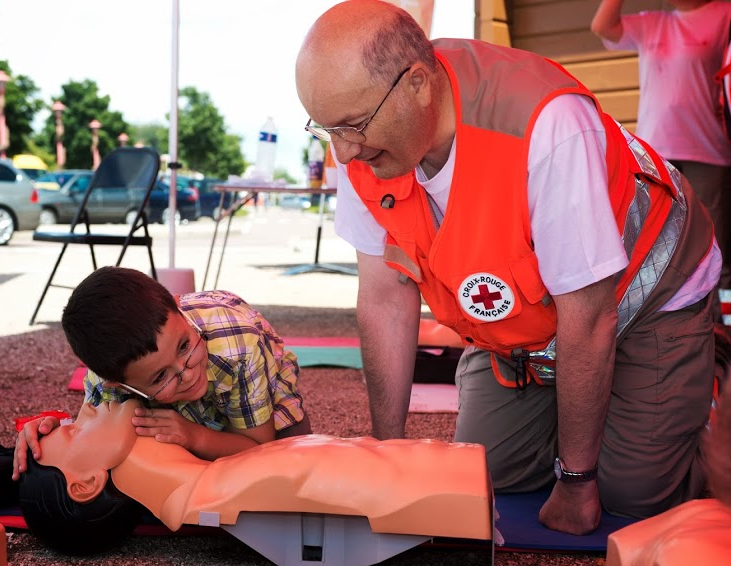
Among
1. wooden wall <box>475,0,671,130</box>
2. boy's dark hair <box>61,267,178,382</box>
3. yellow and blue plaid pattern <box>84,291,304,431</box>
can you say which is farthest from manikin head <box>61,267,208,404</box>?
wooden wall <box>475,0,671,130</box>

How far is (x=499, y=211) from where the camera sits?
183 cm

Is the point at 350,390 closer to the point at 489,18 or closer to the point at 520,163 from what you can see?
the point at 520,163

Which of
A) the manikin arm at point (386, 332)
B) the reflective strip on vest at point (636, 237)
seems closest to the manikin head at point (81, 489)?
the manikin arm at point (386, 332)

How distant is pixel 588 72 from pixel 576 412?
445cm

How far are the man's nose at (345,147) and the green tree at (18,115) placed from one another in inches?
1353

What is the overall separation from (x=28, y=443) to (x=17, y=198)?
39.3 feet

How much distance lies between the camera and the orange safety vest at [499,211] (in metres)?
1.78

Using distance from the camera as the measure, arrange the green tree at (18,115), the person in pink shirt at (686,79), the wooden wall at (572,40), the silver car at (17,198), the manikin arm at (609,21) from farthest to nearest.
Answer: the green tree at (18,115) < the silver car at (17,198) < the wooden wall at (572,40) < the person in pink shirt at (686,79) < the manikin arm at (609,21)

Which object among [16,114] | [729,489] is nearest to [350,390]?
[729,489]

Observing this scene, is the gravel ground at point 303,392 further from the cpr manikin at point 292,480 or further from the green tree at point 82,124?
the green tree at point 82,124

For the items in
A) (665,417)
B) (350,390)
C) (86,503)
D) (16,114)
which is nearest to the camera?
(86,503)

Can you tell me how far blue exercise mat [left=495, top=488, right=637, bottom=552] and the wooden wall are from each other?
13.3ft

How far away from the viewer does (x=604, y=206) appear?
173cm

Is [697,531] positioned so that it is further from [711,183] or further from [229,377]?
[711,183]
